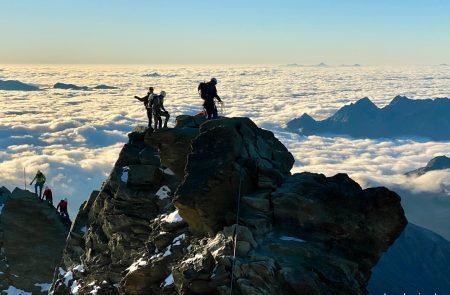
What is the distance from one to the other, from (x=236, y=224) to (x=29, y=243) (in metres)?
35.5

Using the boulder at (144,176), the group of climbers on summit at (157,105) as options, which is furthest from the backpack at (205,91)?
the boulder at (144,176)

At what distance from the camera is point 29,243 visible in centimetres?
5334

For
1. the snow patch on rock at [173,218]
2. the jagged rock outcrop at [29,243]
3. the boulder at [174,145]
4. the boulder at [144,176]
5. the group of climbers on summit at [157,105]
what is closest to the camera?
the snow patch on rock at [173,218]

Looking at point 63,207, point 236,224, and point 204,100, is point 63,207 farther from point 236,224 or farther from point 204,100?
point 236,224

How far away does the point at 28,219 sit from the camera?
55281 millimetres

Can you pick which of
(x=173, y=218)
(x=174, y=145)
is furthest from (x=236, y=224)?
(x=174, y=145)

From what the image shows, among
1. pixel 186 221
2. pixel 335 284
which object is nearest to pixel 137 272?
pixel 186 221

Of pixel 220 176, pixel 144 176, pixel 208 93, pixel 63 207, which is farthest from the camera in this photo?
pixel 63 207

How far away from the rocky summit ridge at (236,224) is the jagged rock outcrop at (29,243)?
65.6 feet

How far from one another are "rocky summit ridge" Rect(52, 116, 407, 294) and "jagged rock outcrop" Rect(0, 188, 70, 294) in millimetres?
19998

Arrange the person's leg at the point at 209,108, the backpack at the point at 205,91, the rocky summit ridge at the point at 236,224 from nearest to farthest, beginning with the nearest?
the rocky summit ridge at the point at 236,224 < the backpack at the point at 205,91 < the person's leg at the point at 209,108

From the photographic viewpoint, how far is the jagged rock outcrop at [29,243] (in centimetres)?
5172

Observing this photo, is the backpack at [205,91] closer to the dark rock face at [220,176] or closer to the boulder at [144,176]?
the dark rock face at [220,176]

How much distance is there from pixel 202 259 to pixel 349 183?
8540mm
